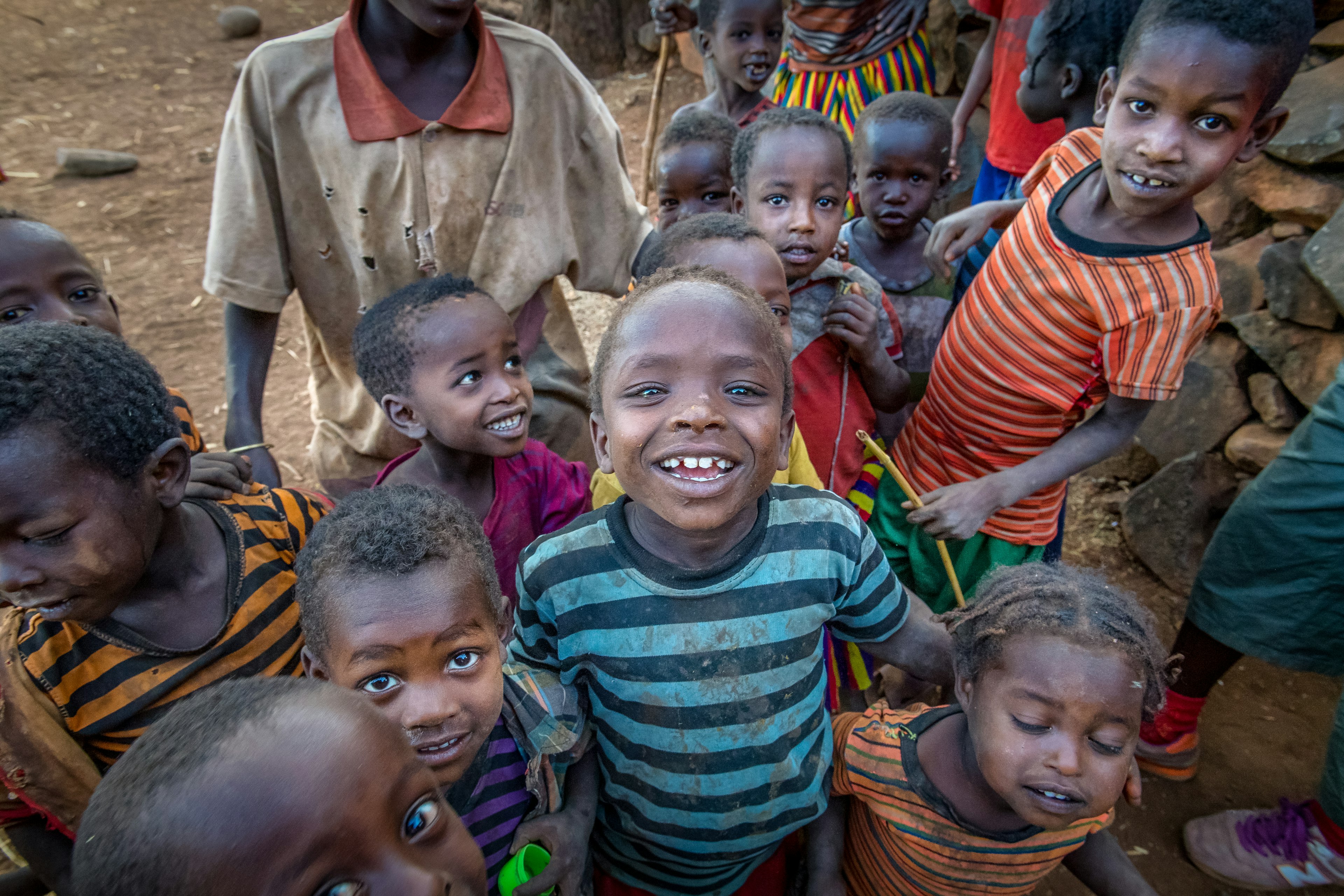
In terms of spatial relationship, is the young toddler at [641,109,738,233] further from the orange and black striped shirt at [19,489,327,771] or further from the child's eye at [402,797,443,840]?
the child's eye at [402,797,443,840]

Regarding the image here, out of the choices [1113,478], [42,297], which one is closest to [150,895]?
[42,297]

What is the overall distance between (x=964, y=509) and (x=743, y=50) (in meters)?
2.50

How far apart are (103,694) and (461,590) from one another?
653 millimetres

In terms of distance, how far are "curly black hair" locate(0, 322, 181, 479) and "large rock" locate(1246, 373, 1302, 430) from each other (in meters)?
3.47

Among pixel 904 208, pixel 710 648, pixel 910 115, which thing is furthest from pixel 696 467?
pixel 910 115

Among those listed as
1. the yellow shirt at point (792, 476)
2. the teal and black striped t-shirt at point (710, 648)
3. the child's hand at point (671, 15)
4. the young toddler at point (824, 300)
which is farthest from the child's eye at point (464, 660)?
the child's hand at point (671, 15)

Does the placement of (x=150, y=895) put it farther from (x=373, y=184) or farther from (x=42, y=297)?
(x=373, y=184)

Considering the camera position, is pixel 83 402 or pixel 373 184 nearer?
pixel 83 402

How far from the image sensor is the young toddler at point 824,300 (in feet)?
6.68

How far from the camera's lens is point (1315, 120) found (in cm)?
259

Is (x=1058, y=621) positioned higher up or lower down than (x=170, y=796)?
lower down

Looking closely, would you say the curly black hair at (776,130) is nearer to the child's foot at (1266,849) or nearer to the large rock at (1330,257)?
the large rock at (1330,257)

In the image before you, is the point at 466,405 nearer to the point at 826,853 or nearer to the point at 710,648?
the point at 710,648

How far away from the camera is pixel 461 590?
4.17ft
